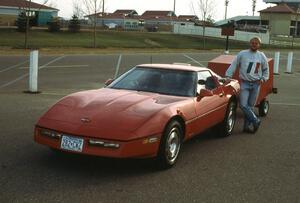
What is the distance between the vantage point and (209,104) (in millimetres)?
7648

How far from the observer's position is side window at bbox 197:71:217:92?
7681mm

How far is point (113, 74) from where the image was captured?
19828 millimetres

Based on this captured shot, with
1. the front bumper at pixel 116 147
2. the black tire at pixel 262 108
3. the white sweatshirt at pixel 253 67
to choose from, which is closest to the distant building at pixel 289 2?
the black tire at pixel 262 108

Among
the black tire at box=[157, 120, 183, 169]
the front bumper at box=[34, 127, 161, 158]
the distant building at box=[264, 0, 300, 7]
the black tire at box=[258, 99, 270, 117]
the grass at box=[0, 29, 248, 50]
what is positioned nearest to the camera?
the front bumper at box=[34, 127, 161, 158]

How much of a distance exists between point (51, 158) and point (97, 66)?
15989mm

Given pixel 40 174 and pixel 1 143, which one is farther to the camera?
pixel 1 143

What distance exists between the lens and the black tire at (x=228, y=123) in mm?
8594

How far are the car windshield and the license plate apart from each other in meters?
1.78

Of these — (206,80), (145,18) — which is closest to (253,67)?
(206,80)

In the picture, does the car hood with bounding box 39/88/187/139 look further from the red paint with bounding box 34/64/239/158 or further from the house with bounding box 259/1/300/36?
the house with bounding box 259/1/300/36

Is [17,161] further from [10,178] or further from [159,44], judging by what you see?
[159,44]

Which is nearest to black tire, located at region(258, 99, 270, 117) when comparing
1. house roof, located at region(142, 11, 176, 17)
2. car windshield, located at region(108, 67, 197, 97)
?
car windshield, located at region(108, 67, 197, 97)

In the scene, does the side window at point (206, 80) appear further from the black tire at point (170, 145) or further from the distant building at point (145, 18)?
the distant building at point (145, 18)

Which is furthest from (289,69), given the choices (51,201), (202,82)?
(51,201)
